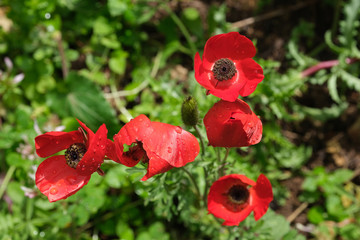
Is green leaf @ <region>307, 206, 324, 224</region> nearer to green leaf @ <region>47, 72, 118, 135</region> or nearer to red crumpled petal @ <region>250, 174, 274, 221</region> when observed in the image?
red crumpled petal @ <region>250, 174, 274, 221</region>

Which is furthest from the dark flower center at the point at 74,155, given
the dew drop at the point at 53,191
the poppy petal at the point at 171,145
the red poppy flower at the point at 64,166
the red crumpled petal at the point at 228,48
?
the red crumpled petal at the point at 228,48

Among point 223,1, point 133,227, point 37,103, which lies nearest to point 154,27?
point 223,1

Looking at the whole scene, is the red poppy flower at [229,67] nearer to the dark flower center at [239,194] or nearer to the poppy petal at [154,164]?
the poppy petal at [154,164]

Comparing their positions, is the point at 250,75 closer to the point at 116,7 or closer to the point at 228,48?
the point at 228,48

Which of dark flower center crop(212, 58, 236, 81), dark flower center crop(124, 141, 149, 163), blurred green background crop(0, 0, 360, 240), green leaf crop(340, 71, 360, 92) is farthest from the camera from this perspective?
green leaf crop(340, 71, 360, 92)

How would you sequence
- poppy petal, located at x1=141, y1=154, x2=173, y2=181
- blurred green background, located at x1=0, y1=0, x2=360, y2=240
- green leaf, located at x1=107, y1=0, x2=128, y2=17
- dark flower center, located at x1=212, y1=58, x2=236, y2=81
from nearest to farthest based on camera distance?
1. poppy petal, located at x1=141, y1=154, x2=173, y2=181
2. dark flower center, located at x1=212, y1=58, x2=236, y2=81
3. blurred green background, located at x1=0, y1=0, x2=360, y2=240
4. green leaf, located at x1=107, y1=0, x2=128, y2=17

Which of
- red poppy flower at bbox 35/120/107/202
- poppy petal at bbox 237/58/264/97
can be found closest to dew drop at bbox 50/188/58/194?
red poppy flower at bbox 35/120/107/202

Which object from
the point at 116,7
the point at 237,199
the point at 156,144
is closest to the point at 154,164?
the point at 156,144
